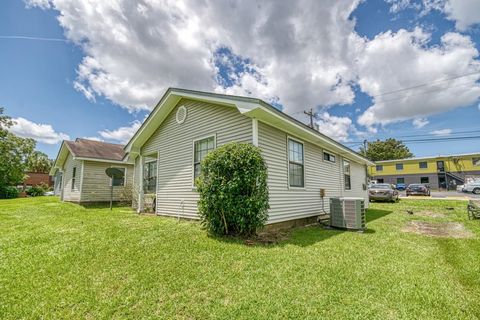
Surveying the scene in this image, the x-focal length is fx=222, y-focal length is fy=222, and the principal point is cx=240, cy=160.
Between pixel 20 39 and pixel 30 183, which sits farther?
pixel 30 183

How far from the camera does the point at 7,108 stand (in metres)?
24.4

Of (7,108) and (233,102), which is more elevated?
(7,108)

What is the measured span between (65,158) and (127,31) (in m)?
14.1

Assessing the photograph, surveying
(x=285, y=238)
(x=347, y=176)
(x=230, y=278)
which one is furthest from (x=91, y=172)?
(x=347, y=176)

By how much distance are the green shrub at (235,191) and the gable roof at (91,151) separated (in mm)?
11681

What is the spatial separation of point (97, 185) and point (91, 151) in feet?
7.55

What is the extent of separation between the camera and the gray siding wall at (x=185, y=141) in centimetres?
650

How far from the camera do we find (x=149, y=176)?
35.0 ft

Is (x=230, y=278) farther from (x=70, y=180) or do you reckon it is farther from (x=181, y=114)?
(x=70, y=180)

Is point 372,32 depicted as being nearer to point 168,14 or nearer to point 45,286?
point 168,14

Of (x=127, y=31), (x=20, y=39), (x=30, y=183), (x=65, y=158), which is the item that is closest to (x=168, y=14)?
(x=127, y=31)

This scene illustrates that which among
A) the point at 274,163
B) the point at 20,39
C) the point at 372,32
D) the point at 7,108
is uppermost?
the point at 7,108

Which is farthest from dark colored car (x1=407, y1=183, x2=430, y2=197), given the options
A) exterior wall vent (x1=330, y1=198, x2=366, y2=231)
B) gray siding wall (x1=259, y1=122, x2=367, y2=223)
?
exterior wall vent (x1=330, y1=198, x2=366, y2=231)

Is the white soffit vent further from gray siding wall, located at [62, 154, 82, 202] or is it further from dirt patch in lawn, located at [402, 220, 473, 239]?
gray siding wall, located at [62, 154, 82, 202]
